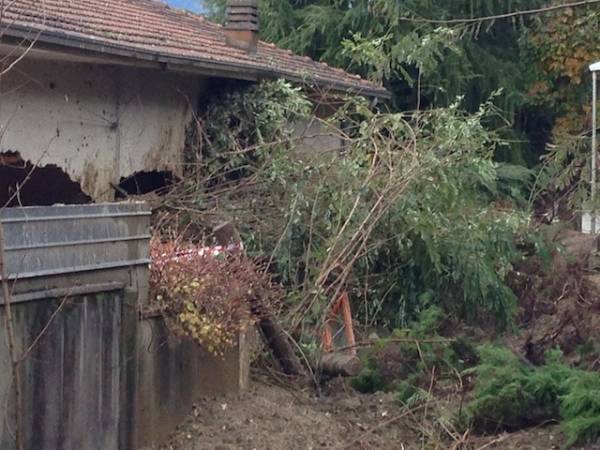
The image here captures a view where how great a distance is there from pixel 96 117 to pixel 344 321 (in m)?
3.52

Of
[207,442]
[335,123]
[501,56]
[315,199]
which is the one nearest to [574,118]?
[501,56]

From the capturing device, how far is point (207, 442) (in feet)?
23.9

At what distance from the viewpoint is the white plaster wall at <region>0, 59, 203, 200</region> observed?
10125 millimetres

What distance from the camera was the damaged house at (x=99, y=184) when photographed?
20.7ft

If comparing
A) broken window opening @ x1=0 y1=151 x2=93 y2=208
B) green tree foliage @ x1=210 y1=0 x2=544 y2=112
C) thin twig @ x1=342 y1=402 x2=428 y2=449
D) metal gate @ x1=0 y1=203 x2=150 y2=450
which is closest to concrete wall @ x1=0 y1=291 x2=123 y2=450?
metal gate @ x1=0 y1=203 x2=150 y2=450

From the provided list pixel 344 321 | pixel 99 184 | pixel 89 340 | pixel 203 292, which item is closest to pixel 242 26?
pixel 99 184

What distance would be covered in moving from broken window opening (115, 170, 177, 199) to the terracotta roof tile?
145cm

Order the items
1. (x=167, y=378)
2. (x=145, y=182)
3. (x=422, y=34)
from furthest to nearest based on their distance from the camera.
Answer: (x=422, y=34) → (x=145, y=182) → (x=167, y=378)

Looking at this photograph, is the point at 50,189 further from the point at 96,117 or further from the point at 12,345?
the point at 12,345

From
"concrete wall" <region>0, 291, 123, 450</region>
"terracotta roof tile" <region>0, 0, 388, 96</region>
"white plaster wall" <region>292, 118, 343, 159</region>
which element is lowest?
"concrete wall" <region>0, 291, 123, 450</region>

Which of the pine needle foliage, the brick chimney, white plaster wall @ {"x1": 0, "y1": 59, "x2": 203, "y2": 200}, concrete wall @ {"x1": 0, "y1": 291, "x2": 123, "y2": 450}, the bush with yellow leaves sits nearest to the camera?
concrete wall @ {"x1": 0, "y1": 291, "x2": 123, "y2": 450}

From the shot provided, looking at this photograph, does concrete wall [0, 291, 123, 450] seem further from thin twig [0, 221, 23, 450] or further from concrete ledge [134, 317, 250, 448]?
concrete ledge [134, 317, 250, 448]

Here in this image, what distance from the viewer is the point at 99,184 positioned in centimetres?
1134

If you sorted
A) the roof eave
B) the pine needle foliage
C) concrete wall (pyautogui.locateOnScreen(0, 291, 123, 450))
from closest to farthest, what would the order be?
concrete wall (pyautogui.locateOnScreen(0, 291, 123, 450))
the pine needle foliage
the roof eave
